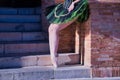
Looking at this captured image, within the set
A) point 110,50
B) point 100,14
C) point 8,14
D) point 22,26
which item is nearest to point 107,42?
point 110,50

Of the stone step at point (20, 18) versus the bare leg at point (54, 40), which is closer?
the bare leg at point (54, 40)

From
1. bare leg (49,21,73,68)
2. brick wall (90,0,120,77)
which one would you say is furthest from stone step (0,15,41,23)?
brick wall (90,0,120,77)

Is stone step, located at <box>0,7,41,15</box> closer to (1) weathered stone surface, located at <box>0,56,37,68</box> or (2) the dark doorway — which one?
(2) the dark doorway

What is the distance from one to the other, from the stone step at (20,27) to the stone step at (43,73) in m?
1.63

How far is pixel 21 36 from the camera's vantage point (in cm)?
753

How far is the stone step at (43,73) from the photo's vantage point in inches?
241

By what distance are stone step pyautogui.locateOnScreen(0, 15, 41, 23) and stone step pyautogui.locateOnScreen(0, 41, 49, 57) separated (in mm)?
1118

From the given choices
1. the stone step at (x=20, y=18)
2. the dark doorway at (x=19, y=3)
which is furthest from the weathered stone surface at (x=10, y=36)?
the dark doorway at (x=19, y=3)

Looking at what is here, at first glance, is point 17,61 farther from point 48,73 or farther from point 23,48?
point 48,73

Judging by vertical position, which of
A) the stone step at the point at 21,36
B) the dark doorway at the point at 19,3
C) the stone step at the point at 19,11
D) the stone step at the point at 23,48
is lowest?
the stone step at the point at 23,48

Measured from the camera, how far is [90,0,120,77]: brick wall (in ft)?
21.8

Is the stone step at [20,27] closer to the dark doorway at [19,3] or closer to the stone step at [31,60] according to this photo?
the dark doorway at [19,3]

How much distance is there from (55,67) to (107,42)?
1.18m

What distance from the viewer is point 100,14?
666 cm
